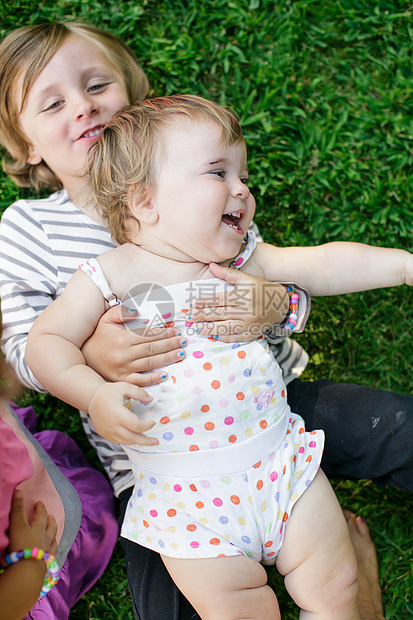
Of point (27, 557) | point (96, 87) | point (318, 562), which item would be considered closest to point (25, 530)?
point (27, 557)

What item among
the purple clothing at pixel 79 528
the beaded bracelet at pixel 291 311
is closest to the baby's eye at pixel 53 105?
the beaded bracelet at pixel 291 311

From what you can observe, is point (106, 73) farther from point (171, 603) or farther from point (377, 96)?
point (171, 603)

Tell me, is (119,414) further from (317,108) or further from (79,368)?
(317,108)

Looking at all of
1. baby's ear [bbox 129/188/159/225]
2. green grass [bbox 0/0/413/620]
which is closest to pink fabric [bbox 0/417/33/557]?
baby's ear [bbox 129/188/159/225]

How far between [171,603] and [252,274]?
3.83 ft

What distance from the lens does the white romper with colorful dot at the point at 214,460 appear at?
162 cm

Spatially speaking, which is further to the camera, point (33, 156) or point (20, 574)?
point (33, 156)

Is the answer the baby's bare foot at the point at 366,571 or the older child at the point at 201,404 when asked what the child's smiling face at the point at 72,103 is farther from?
the baby's bare foot at the point at 366,571

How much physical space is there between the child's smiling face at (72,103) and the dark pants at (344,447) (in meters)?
1.30

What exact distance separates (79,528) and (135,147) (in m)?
1.31

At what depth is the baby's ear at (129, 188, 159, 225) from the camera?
67.3 inches

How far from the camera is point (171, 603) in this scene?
1.83 m

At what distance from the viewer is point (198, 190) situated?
1655 mm

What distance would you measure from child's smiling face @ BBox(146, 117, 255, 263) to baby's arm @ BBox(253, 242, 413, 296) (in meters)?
0.23
